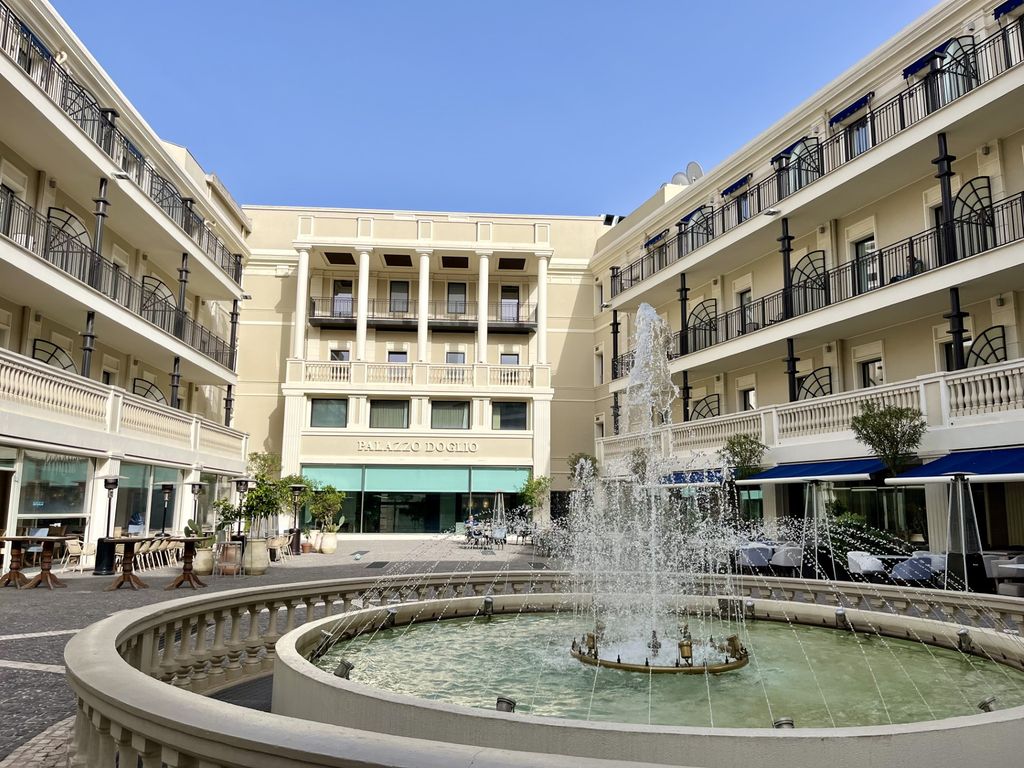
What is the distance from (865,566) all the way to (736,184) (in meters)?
14.8

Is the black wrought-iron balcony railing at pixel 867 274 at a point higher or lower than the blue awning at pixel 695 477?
higher

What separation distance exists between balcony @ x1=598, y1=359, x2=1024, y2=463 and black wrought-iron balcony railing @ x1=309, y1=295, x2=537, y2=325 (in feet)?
44.8

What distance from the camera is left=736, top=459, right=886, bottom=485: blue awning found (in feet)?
52.2

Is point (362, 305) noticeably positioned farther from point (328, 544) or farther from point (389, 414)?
point (328, 544)

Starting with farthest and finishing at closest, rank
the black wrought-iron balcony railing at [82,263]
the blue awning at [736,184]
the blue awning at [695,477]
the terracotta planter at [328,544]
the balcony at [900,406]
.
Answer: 1. the terracotta planter at [328,544]
2. the blue awning at [736,184]
3. the blue awning at [695,477]
4. the black wrought-iron balcony railing at [82,263]
5. the balcony at [900,406]

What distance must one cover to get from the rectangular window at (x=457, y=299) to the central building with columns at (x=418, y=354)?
0.16 ft

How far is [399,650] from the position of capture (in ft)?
21.6

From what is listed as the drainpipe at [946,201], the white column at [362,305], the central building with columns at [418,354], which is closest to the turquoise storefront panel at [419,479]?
the central building with columns at [418,354]

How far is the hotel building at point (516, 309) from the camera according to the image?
16328 mm

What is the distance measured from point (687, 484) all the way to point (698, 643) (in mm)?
14346

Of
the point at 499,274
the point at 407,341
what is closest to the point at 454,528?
the point at 407,341

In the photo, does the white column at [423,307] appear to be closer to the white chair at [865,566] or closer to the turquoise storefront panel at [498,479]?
the turquoise storefront panel at [498,479]

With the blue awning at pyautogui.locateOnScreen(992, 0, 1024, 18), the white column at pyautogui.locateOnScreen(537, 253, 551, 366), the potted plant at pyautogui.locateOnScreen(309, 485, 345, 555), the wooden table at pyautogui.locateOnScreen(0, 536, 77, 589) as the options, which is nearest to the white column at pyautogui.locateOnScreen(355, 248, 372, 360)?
the potted plant at pyautogui.locateOnScreen(309, 485, 345, 555)

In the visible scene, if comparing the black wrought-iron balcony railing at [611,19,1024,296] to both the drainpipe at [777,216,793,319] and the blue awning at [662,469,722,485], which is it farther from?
the blue awning at [662,469,722,485]
